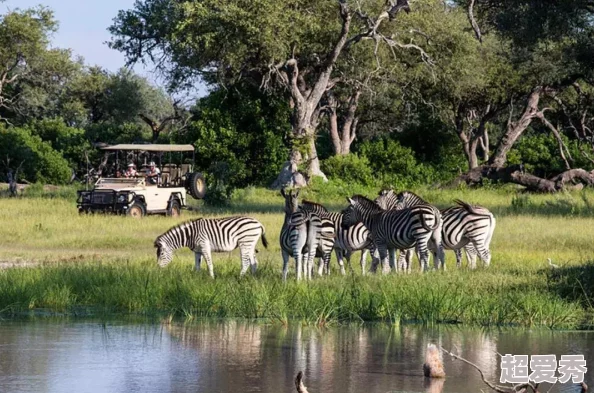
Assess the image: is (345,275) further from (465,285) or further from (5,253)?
(5,253)

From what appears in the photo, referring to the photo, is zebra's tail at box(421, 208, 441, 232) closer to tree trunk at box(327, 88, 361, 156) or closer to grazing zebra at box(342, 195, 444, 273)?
grazing zebra at box(342, 195, 444, 273)

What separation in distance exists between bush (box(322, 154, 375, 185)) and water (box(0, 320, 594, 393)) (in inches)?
1221

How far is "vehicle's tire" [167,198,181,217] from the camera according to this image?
107ft

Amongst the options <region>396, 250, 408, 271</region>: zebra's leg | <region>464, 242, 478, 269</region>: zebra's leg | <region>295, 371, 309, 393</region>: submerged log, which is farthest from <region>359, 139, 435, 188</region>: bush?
<region>295, 371, 309, 393</region>: submerged log

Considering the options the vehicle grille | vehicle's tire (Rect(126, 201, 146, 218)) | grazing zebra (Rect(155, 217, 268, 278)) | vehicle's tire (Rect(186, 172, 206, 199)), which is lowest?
grazing zebra (Rect(155, 217, 268, 278))

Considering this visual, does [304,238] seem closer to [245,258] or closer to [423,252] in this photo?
[245,258]

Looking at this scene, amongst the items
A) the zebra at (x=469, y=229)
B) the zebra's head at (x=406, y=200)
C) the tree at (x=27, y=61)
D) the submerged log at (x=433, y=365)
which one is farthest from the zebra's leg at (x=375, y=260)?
the tree at (x=27, y=61)

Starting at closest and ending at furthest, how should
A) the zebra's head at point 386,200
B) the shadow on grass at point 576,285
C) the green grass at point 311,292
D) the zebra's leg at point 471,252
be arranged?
the green grass at point 311,292 < the shadow on grass at point 576,285 < the zebra's leg at point 471,252 < the zebra's head at point 386,200

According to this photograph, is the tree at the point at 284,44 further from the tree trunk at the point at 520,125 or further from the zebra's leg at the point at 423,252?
the zebra's leg at the point at 423,252

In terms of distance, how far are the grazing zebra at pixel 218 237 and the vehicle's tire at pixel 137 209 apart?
12.4 m

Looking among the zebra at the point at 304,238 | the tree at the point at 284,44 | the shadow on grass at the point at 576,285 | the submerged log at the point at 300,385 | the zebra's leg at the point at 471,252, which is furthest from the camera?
the tree at the point at 284,44

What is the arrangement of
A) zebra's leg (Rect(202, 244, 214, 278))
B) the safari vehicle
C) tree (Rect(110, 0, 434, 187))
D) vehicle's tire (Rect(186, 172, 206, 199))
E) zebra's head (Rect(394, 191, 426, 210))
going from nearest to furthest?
zebra's leg (Rect(202, 244, 214, 278)) → zebra's head (Rect(394, 191, 426, 210)) → the safari vehicle → vehicle's tire (Rect(186, 172, 206, 199)) → tree (Rect(110, 0, 434, 187))

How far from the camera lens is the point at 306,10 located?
4306 centimetres

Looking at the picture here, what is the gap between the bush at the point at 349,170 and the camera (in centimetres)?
4569
